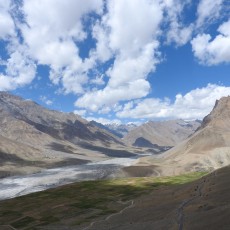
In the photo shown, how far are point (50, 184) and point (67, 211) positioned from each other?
114298mm

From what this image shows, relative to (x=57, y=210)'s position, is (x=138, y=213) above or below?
below

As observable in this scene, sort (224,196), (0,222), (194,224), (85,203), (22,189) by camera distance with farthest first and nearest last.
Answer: (22,189) < (85,203) < (0,222) < (224,196) < (194,224)

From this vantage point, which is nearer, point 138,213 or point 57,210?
point 138,213

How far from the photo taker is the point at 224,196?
46750 mm

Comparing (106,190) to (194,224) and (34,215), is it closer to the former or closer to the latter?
(34,215)

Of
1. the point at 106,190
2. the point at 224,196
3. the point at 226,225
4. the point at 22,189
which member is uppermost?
the point at 22,189

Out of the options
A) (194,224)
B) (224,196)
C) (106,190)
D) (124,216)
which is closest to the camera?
(194,224)

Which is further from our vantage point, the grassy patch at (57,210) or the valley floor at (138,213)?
the grassy patch at (57,210)

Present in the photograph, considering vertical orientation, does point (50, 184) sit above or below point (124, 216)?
above

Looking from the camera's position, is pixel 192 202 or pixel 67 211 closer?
pixel 192 202

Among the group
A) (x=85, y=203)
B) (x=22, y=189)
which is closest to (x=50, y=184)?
(x=22, y=189)

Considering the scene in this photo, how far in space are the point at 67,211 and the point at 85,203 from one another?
32.0 feet

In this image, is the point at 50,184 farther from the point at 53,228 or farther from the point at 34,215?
the point at 53,228

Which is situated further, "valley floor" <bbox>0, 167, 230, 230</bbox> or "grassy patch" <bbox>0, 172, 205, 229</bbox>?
"grassy patch" <bbox>0, 172, 205, 229</bbox>
